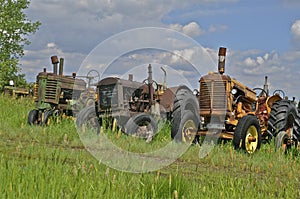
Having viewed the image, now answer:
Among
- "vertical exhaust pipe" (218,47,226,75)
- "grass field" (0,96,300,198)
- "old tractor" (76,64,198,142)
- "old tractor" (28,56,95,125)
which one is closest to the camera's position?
"grass field" (0,96,300,198)

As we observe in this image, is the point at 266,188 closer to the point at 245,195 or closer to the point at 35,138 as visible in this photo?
the point at 245,195

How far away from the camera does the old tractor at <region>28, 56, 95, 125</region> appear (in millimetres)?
13070

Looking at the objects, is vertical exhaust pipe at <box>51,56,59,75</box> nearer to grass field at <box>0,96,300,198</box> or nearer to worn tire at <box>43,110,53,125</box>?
worn tire at <box>43,110,53,125</box>

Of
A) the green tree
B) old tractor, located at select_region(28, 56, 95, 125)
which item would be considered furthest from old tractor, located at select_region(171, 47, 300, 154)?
the green tree

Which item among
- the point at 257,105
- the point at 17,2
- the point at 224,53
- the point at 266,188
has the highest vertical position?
the point at 17,2

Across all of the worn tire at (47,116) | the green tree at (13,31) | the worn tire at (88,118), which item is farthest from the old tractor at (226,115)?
the green tree at (13,31)

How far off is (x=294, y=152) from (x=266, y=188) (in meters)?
5.11

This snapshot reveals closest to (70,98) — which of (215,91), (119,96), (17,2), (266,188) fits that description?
(119,96)

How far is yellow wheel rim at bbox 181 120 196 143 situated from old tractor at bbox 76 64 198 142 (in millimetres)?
1304

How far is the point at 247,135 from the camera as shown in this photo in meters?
9.20

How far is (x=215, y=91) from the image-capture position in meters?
9.95

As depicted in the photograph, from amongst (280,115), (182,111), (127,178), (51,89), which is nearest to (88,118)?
(51,89)

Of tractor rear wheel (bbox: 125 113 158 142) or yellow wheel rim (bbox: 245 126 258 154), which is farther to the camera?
tractor rear wheel (bbox: 125 113 158 142)

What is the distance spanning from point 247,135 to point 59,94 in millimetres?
6099
